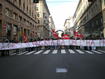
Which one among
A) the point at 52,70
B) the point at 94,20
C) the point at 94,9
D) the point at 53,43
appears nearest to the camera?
the point at 52,70

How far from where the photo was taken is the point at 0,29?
25219mm

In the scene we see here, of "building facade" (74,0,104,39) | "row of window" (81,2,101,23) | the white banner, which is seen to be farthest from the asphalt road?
"row of window" (81,2,101,23)

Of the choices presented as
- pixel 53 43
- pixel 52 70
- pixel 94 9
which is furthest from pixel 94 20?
pixel 52 70

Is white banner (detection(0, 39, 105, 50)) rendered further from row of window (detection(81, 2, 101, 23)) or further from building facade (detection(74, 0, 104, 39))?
row of window (detection(81, 2, 101, 23))

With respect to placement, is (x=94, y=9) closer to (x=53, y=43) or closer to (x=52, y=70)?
(x=53, y=43)

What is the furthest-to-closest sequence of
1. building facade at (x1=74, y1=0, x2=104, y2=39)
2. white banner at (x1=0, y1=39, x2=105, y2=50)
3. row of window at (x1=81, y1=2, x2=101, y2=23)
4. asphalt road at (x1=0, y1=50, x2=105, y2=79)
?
row of window at (x1=81, y1=2, x2=101, y2=23), building facade at (x1=74, y1=0, x2=104, y2=39), white banner at (x1=0, y1=39, x2=105, y2=50), asphalt road at (x1=0, y1=50, x2=105, y2=79)

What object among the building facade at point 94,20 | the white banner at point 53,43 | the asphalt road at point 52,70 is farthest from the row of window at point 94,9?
the asphalt road at point 52,70

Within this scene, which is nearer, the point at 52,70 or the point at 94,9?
the point at 52,70

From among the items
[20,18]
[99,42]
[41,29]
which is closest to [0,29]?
[20,18]

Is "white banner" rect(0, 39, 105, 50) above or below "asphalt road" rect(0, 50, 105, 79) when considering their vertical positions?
above

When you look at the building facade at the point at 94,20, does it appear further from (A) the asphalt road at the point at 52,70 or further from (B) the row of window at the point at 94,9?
(A) the asphalt road at the point at 52,70

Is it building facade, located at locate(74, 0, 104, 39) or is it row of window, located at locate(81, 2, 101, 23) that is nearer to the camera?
building facade, located at locate(74, 0, 104, 39)

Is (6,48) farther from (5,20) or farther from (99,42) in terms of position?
(99,42)

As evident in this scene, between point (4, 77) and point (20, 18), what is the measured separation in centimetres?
3150
